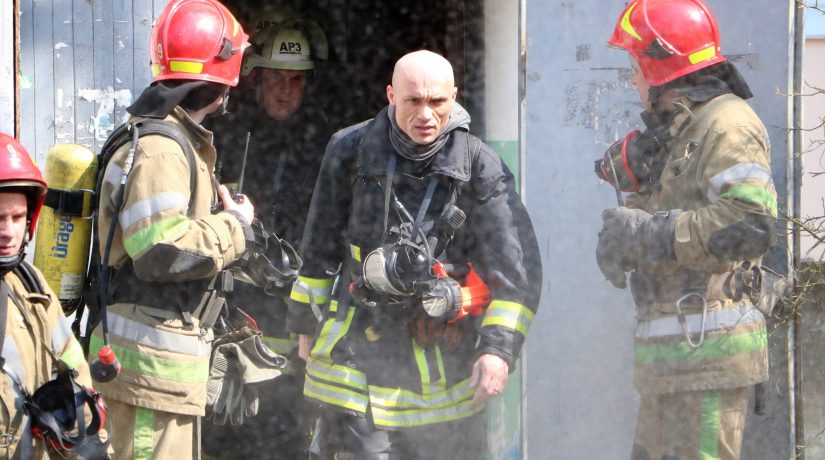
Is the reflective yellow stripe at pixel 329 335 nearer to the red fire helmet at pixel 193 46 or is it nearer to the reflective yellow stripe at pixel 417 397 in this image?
the reflective yellow stripe at pixel 417 397

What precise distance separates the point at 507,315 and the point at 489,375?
9.4 inches

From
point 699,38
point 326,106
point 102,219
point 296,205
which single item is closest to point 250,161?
point 296,205

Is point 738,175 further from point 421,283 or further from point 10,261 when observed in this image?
point 10,261

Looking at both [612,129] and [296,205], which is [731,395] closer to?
[612,129]

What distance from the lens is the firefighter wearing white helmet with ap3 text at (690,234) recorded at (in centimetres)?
381


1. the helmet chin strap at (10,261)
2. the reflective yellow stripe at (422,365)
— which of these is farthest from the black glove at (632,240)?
the helmet chin strap at (10,261)

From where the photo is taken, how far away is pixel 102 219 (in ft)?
12.3

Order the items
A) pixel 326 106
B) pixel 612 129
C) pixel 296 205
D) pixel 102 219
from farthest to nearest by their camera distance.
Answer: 1. pixel 326 106
2. pixel 296 205
3. pixel 612 129
4. pixel 102 219

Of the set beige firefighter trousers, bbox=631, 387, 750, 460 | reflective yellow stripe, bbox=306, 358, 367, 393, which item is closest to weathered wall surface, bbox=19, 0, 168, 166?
reflective yellow stripe, bbox=306, 358, 367, 393

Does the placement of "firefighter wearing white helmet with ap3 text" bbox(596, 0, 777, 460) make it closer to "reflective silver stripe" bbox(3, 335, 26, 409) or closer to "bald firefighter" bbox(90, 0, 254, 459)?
"bald firefighter" bbox(90, 0, 254, 459)

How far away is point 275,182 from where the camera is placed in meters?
5.53

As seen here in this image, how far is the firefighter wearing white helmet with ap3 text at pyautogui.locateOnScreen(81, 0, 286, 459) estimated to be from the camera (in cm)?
364

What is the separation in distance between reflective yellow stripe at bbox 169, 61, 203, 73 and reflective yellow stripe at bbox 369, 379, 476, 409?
4.49 ft

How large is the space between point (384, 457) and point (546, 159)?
1703 mm
